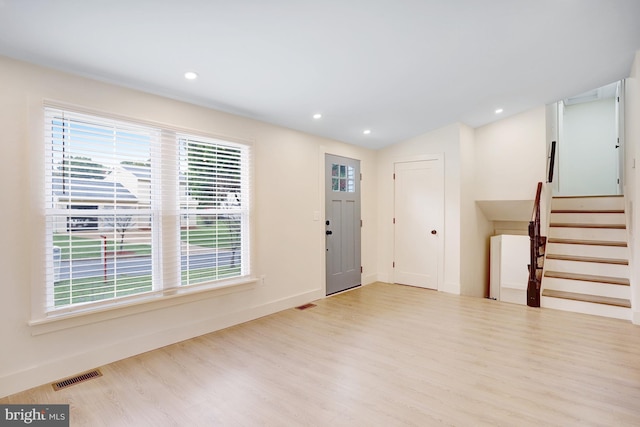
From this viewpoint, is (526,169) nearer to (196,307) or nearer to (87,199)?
(196,307)

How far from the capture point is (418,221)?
5.31 metres

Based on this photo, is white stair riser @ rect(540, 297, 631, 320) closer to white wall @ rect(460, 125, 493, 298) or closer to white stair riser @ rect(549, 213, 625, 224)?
white wall @ rect(460, 125, 493, 298)

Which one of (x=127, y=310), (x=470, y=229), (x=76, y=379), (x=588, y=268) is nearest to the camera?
(x=76, y=379)

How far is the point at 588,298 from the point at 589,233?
4.04ft

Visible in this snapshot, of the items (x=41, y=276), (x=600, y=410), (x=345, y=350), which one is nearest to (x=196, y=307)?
(x=41, y=276)

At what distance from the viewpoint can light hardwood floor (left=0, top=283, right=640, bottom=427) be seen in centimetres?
206

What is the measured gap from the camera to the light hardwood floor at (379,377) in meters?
2.06

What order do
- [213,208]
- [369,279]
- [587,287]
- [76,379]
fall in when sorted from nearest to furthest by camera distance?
[76,379] → [213,208] → [587,287] → [369,279]

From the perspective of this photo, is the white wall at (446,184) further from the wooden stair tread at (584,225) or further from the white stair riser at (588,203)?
the white stair riser at (588,203)

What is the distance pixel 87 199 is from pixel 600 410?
12.9 feet

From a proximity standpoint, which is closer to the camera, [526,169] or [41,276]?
[41,276]

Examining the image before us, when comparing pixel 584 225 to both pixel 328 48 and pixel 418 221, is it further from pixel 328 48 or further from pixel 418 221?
pixel 328 48

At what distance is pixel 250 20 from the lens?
2.09m

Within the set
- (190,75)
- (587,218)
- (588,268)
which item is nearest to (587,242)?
(588,268)
